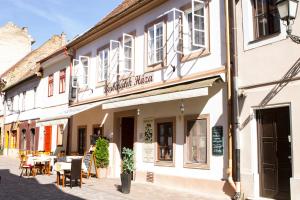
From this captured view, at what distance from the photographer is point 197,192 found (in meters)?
12.3

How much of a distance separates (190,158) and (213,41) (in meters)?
3.68

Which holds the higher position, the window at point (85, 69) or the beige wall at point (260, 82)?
the window at point (85, 69)

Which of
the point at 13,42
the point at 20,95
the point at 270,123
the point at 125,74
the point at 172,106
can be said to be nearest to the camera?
the point at 270,123

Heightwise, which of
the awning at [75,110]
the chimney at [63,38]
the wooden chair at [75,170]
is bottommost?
the wooden chair at [75,170]

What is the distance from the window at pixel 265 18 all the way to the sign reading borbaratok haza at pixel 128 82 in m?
5.08

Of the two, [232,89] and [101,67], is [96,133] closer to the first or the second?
[101,67]

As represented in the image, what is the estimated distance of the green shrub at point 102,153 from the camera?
16828mm

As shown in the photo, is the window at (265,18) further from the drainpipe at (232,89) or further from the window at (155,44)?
the window at (155,44)

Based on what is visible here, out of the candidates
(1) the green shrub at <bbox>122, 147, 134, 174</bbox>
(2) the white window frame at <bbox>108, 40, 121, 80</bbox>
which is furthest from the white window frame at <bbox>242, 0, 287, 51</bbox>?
(2) the white window frame at <bbox>108, 40, 121, 80</bbox>

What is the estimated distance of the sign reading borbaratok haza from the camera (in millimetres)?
15293

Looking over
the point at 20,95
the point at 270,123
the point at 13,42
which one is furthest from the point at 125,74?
the point at 13,42

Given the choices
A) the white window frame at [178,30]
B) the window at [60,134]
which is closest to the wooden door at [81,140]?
the window at [60,134]

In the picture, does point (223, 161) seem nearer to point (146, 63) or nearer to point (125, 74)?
point (146, 63)

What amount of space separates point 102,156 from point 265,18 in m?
9.01
